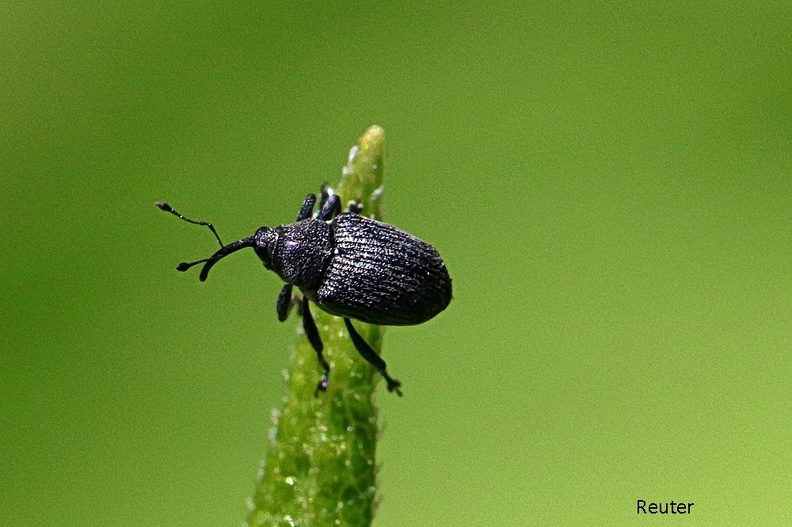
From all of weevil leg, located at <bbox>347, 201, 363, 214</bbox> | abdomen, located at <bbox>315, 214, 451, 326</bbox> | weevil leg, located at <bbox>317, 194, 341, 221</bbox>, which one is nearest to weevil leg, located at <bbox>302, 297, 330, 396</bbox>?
abdomen, located at <bbox>315, 214, 451, 326</bbox>

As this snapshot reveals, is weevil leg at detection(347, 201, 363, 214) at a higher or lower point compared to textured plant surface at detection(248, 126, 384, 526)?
higher

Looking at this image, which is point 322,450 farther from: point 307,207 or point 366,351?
point 307,207

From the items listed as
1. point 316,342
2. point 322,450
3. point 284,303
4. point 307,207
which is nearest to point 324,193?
point 307,207

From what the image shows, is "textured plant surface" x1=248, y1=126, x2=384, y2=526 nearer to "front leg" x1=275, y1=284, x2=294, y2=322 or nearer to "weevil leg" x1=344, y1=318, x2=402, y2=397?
"weevil leg" x1=344, y1=318, x2=402, y2=397

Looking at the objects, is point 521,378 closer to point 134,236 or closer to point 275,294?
point 275,294

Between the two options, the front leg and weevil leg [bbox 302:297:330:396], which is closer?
weevil leg [bbox 302:297:330:396]

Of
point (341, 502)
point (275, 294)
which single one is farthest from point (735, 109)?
point (341, 502)

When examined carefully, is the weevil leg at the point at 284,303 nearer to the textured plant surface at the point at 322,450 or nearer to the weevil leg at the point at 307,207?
the weevil leg at the point at 307,207
